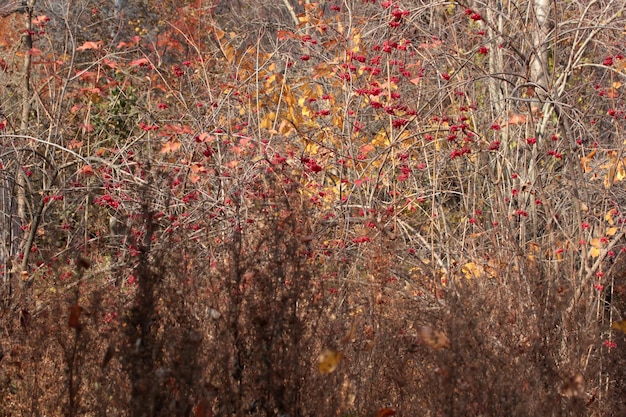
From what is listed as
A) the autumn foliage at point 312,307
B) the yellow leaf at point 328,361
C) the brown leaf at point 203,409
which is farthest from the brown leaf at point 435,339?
the brown leaf at point 203,409

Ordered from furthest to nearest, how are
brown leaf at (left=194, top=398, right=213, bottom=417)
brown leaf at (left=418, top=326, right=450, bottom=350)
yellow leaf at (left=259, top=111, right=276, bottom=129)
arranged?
yellow leaf at (left=259, top=111, right=276, bottom=129)
brown leaf at (left=418, top=326, right=450, bottom=350)
brown leaf at (left=194, top=398, right=213, bottom=417)

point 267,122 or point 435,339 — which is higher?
point 267,122

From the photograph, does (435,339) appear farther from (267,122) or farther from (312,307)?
(267,122)

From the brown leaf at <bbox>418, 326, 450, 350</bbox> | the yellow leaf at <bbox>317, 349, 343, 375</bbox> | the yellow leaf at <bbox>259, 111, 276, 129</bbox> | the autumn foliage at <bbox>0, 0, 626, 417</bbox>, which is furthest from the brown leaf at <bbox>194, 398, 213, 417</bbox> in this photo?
the yellow leaf at <bbox>259, 111, 276, 129</bbox>

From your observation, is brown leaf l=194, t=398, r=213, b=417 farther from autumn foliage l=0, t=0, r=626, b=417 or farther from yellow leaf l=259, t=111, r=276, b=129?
yellow leaf l=259, t=111, r=276, b=129

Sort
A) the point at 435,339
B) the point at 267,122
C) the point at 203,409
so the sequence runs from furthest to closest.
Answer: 1. the point at 267,122
2. the point at 435,339
3. the point at 203,409

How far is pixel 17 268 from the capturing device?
197 inches

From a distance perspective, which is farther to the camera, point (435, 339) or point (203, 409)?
point (435, 339)

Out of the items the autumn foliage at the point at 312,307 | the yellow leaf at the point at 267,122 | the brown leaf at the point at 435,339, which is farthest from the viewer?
the yellow leaf at the point at 267,122

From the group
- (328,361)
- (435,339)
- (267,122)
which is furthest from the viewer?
(267,122)

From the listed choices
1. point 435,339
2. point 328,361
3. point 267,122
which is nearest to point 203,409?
point 328,361

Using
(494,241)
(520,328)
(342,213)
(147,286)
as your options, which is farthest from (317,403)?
(342,213)

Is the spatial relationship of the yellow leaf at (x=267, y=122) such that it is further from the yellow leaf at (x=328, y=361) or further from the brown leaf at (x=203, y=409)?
the brown leaf at (x=203, y=409)

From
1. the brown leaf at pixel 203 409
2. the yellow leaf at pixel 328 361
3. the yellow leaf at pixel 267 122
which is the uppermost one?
the yellow leaf at pixel 267 122
